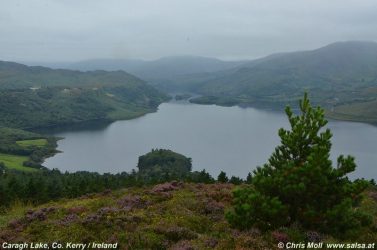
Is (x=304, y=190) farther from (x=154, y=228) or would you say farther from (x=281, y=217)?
(x=154, y=228)

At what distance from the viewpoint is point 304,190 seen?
1766 centimetres

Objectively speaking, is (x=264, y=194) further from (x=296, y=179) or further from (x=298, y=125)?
(x=298, y=125)

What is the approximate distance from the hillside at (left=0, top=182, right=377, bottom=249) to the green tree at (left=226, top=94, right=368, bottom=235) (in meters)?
0.70

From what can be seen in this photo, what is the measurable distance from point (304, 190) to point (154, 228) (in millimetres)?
7427

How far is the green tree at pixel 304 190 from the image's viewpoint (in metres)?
17.7

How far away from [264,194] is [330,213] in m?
2.91

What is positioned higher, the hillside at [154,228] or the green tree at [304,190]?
the green tree at [304,190]

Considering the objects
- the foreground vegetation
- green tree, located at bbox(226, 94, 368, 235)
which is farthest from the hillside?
green tree, located at bbox(226, 94, 368, 235)

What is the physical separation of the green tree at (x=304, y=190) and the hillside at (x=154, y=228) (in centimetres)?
70

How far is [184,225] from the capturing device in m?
22.0

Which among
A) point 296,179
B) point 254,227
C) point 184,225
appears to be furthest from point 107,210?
point 296,179

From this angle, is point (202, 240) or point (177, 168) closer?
point (202, 240)

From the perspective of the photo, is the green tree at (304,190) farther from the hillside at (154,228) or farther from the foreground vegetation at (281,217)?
the hillside at (154,228)

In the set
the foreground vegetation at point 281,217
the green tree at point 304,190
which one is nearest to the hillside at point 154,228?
the foreground vegetation at point 281,217
